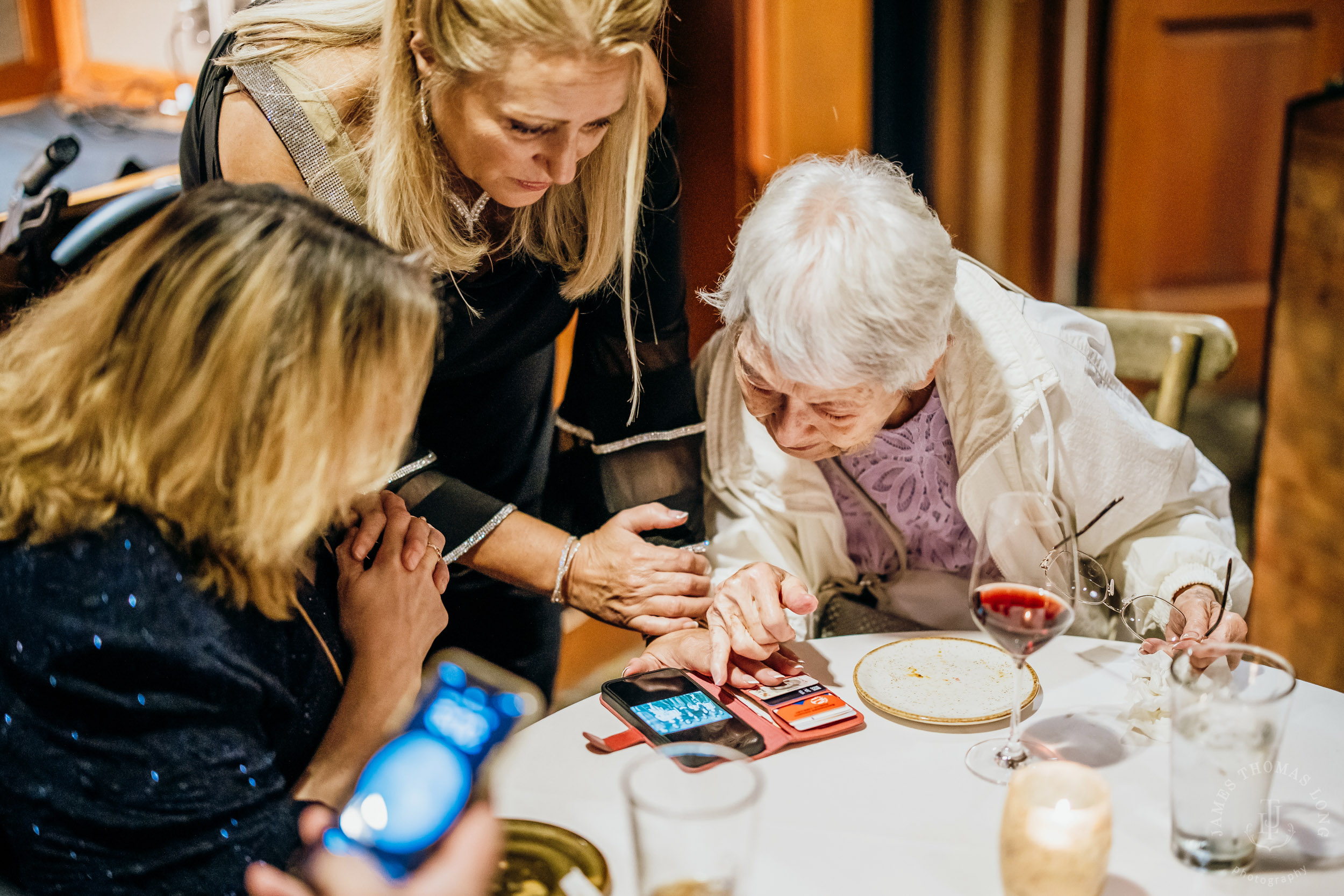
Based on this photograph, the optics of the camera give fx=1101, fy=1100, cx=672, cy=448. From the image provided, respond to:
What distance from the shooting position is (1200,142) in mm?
4402

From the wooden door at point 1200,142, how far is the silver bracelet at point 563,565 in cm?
350

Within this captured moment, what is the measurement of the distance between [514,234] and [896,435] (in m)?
0.65

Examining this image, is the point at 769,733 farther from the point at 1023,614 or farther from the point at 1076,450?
the point at 1076,450

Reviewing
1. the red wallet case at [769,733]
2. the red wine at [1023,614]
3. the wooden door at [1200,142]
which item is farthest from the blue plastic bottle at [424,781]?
the wooden door at [1200,142]

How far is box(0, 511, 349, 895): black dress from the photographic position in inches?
33.9

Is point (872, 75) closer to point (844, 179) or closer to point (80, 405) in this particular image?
point (844, 179)

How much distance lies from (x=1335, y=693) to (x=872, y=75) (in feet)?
8.87

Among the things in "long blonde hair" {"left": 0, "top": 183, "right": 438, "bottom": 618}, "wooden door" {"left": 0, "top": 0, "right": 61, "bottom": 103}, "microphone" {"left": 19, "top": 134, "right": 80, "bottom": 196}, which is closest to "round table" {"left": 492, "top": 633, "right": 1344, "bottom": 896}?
"long blonde hair" {"left": 0, "top": 183, "right": 438, "bottom": 618}

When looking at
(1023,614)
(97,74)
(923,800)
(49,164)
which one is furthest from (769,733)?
(97,74)

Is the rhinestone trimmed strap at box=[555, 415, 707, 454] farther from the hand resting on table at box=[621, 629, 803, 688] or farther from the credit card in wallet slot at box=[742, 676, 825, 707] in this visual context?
the credit card in wallet slot at box=[742, 676, 825, 707]

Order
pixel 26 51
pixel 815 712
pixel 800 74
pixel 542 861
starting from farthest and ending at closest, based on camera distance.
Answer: pixel 26 51
pixel 800 74
pixel 815 712
pixel 542 861

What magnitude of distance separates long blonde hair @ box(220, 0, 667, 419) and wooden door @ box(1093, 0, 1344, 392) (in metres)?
3.34

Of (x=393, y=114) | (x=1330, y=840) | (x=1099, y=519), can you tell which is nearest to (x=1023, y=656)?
(x=1330, y=840)

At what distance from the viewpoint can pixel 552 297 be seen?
170 cm
